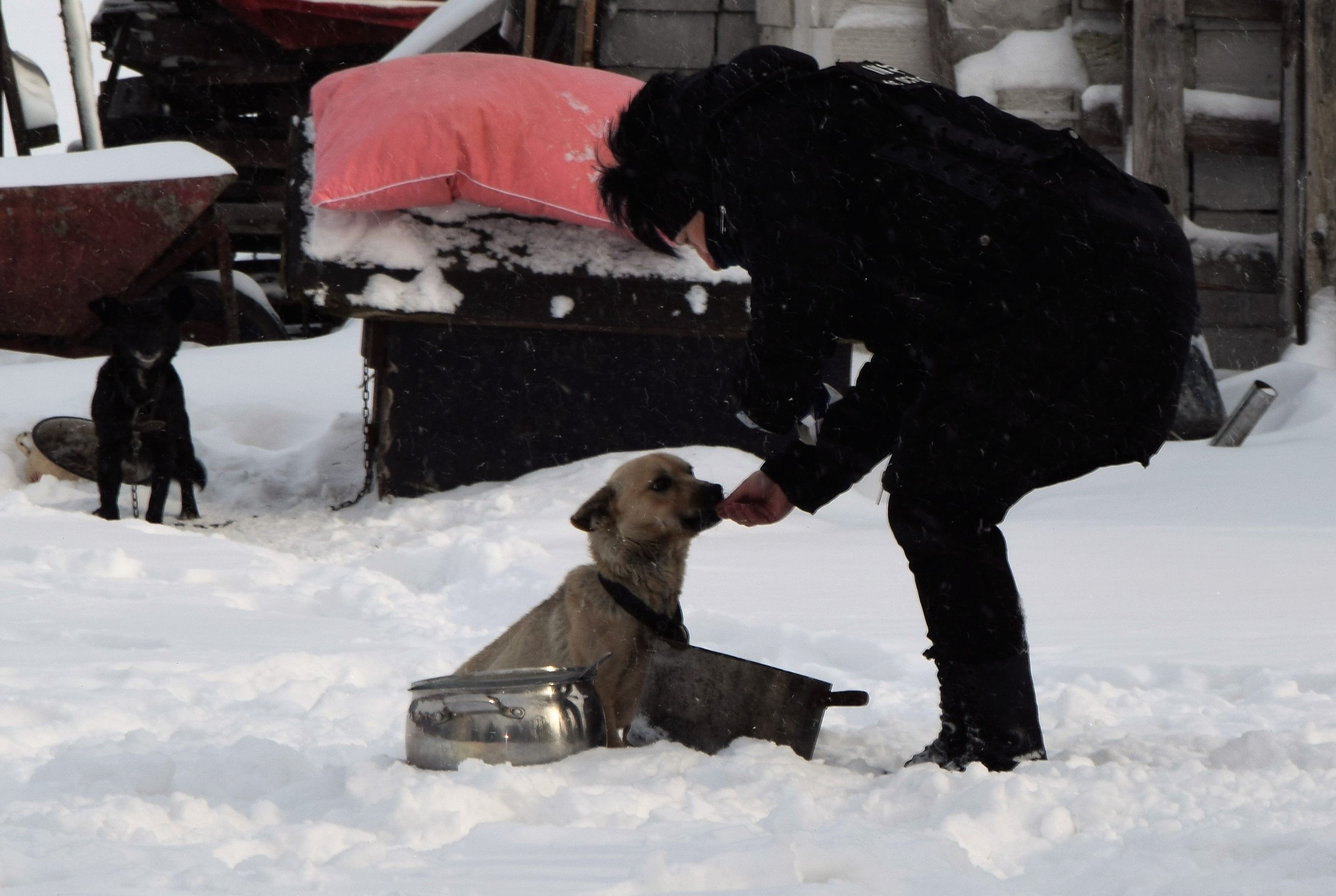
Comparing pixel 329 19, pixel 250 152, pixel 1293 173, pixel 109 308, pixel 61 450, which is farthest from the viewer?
pixel 329 19

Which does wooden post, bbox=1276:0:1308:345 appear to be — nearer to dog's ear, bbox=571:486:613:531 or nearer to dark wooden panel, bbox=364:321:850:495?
dark wooden panel, bbox=364:321:850:495

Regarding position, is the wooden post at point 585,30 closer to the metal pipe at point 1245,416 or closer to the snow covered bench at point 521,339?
the snow covered bench at point 521,339

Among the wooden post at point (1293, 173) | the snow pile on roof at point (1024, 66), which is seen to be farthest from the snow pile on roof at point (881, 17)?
the wooden post at point (1293, 173)

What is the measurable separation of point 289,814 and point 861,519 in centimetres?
424

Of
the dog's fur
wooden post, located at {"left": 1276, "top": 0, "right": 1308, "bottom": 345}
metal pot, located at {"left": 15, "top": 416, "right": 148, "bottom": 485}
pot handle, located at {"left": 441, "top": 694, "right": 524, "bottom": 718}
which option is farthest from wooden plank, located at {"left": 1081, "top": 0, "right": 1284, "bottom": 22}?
pot handle, located at {"left": 441, "top": 694, "right": 524, "bottom": 718}

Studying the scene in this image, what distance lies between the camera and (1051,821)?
6.94ft

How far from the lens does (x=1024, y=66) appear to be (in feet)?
28.6

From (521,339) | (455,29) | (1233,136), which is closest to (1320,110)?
(1233,136)

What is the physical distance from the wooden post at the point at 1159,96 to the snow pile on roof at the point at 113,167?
261 inches

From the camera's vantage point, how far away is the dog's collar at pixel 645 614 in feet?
10.1

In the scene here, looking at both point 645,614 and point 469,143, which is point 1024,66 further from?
point 645,614

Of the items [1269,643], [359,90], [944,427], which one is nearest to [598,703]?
[944,427]

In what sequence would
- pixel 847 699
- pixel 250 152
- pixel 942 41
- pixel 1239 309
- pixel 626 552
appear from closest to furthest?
pixel 847 699 < pixel 626 552 < pixel 1239 309 < pixel 942 41 < pixel 250 152

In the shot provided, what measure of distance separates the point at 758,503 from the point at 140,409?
472 centimetres
